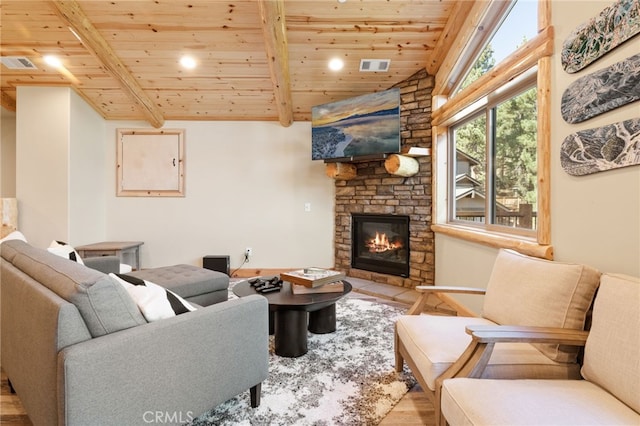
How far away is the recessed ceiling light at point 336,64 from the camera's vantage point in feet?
11.7

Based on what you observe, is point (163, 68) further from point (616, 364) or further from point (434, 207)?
point (616, 364)

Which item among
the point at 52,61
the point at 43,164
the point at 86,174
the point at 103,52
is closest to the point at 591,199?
the point at 103,52

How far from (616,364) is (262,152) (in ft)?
14.1

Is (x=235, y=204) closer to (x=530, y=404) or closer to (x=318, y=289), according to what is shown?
(x=318, y=289)

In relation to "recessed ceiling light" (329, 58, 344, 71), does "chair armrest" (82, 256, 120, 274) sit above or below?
below

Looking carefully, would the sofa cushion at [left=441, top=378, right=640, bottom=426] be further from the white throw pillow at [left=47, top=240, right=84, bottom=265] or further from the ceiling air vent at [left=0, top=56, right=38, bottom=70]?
the ceiling air vent at [left=0, top=56, right=38, bottom=70]

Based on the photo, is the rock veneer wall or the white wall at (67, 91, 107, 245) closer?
the rock veneer wall

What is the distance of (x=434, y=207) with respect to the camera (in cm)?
361

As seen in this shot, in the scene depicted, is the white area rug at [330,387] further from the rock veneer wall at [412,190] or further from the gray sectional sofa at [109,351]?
the rock veneer wall at [412,190]

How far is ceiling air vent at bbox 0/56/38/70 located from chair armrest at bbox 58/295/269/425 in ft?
13.7

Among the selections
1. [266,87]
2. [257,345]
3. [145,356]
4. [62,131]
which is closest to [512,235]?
[257,345]

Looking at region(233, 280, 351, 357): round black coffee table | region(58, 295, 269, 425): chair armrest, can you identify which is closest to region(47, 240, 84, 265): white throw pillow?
region(233, 280, 351, 357): round black coffee table

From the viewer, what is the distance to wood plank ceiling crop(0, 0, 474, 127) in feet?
9.87

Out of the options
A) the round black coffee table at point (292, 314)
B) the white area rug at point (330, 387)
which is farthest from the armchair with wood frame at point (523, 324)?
the round black coffee table at point (292, 314)
